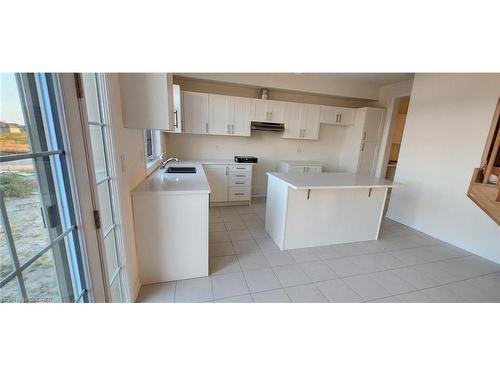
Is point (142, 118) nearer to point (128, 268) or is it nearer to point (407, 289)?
point (128, 268)

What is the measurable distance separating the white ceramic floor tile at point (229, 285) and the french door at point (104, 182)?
0.79 m

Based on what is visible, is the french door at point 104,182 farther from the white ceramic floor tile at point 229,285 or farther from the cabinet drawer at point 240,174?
the cabinet drawer at point 240,174

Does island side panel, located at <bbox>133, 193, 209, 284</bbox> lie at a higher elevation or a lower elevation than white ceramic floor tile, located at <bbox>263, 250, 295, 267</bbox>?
higher

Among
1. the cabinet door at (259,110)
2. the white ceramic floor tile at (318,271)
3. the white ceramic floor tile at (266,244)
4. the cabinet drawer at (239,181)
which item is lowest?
the white ceramic floor tile at (318,271)

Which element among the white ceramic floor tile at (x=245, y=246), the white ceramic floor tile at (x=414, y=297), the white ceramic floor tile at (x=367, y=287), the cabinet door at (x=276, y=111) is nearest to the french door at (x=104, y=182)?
the white ceramic floor tile at (x=245, y=246)

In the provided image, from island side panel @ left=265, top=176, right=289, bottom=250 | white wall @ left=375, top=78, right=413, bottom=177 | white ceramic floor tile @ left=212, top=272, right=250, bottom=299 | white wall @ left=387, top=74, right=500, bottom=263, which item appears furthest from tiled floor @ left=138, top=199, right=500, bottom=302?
white wall @ left=375, top=78, right=413, bottom=177

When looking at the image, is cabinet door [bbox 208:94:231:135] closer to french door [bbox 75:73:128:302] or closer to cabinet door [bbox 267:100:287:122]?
cabinet door [bbox 267:100:287:122]

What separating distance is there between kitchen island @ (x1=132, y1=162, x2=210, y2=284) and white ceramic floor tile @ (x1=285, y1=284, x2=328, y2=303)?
2.83ft

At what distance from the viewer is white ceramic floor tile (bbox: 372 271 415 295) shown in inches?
78.9

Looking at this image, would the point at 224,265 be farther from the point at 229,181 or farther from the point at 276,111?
the point at 276,111

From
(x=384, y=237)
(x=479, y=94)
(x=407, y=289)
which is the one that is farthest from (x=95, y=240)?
(x=479, y=94)

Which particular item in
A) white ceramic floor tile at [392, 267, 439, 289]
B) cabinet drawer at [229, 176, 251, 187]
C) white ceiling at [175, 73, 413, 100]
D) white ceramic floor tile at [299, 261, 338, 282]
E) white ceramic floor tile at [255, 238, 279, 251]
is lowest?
white ceramic floor tile at [392, 267, 439, 289]

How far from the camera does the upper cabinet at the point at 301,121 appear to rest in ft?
14.4
